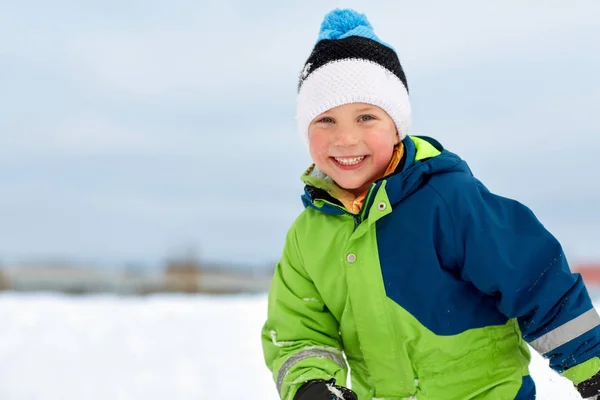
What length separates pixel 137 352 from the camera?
331 centimetres

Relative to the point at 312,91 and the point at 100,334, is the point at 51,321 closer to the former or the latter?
the point at 100,334

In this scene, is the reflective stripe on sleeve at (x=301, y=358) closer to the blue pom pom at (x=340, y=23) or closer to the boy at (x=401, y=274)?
the boy at (x=401, y=274)

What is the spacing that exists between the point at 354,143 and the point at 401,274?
39cm

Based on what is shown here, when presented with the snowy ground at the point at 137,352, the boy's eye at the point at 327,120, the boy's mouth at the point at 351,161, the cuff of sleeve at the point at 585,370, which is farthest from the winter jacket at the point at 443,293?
the snowy ground at the point at 137,352

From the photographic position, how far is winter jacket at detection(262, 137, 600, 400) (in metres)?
1.75

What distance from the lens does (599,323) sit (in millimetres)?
1707

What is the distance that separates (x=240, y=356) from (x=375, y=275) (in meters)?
1.59

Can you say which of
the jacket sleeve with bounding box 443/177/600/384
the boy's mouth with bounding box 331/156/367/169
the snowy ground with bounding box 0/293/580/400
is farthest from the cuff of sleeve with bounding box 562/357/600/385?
the boy's mouth with bounding box 331/156/367/169

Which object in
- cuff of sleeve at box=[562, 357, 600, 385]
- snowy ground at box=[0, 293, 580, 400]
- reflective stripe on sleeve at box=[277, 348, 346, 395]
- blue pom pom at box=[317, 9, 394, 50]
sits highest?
blue pom pom at box=[317, 9, 394, 50]

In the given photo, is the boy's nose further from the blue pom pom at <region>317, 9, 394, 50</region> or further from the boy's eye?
the blue pom pom at <region>317, 9, 394, 50</region>

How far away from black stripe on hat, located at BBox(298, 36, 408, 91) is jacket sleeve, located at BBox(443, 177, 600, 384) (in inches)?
19.7

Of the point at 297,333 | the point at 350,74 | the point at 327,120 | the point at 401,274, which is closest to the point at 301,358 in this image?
the point at 297,333

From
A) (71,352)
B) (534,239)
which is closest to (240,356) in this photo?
(71,352)

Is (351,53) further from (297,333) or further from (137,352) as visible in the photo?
(137,352)
